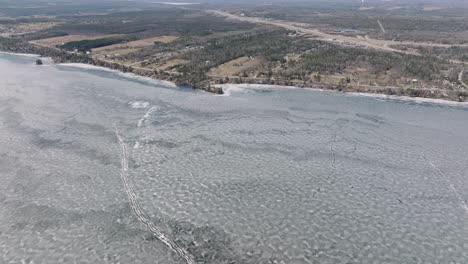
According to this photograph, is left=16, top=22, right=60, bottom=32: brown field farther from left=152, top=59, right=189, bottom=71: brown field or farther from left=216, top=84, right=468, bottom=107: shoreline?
left=216, top=84, right=468, bottom=107: shoreline

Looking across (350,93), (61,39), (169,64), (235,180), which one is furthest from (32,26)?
(235,180)

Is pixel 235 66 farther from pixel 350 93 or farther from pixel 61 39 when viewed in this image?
pixel 61 39

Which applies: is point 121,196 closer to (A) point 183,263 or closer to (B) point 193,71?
(A) point 183,263

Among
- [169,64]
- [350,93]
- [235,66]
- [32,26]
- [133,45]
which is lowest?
[32,26]

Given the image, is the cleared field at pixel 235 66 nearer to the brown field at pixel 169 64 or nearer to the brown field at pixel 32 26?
the brown field at pixel 169 64

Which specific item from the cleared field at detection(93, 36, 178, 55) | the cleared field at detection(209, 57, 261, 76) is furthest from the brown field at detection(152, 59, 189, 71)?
the cleared field at detection(93, 36, 178, 55)

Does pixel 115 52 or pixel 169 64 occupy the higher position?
pixel 169 64
